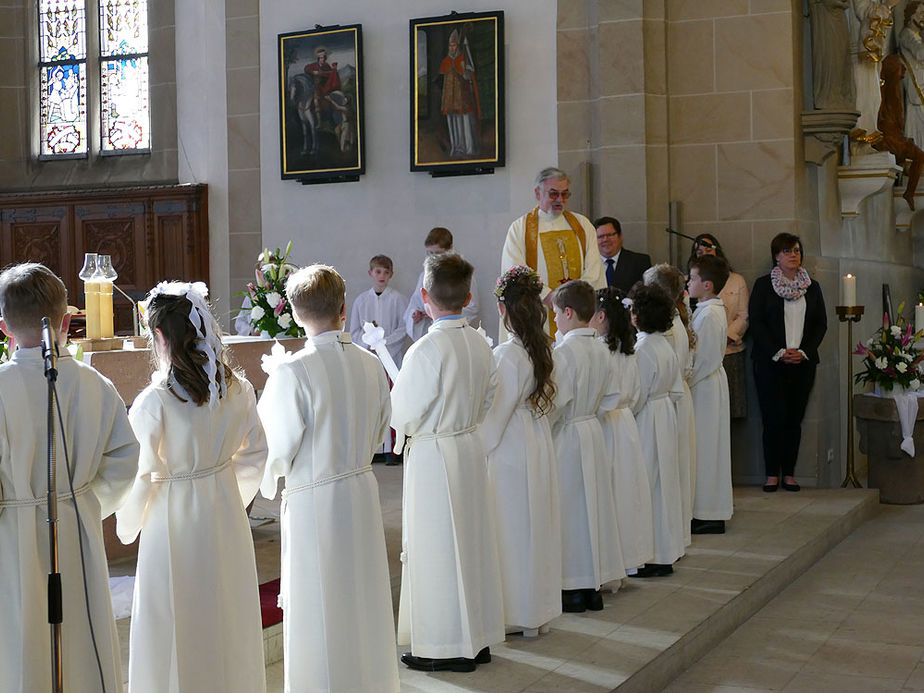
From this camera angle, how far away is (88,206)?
474 inches

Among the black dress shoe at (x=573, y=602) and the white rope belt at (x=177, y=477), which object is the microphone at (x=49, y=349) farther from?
the black dress shoe at (x=573, y=602)

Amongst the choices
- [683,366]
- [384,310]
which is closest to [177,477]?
[683,366]

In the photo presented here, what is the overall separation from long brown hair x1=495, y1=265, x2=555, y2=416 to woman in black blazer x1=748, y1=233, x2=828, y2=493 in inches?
172

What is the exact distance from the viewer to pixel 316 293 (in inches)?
164

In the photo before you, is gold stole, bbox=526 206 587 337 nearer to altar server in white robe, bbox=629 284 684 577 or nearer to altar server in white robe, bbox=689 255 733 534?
altar server in white robe, bbox=689 255 733 534

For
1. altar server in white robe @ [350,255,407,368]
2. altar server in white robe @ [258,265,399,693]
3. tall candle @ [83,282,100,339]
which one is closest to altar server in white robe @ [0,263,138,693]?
altar server in white robe @ [258,265,399,693]

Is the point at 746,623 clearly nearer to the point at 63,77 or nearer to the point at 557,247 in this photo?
the point at 557,247

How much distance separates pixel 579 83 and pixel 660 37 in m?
0.75

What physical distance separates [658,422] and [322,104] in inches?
209

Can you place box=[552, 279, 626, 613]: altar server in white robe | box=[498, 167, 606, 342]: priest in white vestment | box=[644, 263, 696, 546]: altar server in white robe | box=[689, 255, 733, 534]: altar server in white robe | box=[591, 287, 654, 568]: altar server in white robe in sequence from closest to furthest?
box=[552, 279, 626, 613]: altar server in white robe, box=[591, 287, 654, 568]: altar server in white robe, box=[644, 263, 696, 546]: altar server in white robe, box=[689, 255, 733, 534]: altar server in white robe, box=[498, 167, 606, 342]: priest in white vestment

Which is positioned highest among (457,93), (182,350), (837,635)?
(457,93)

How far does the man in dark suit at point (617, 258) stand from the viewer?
30.2ft

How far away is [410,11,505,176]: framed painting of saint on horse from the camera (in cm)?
1019

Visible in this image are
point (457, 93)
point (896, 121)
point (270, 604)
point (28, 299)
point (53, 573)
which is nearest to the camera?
point (53, 573)
